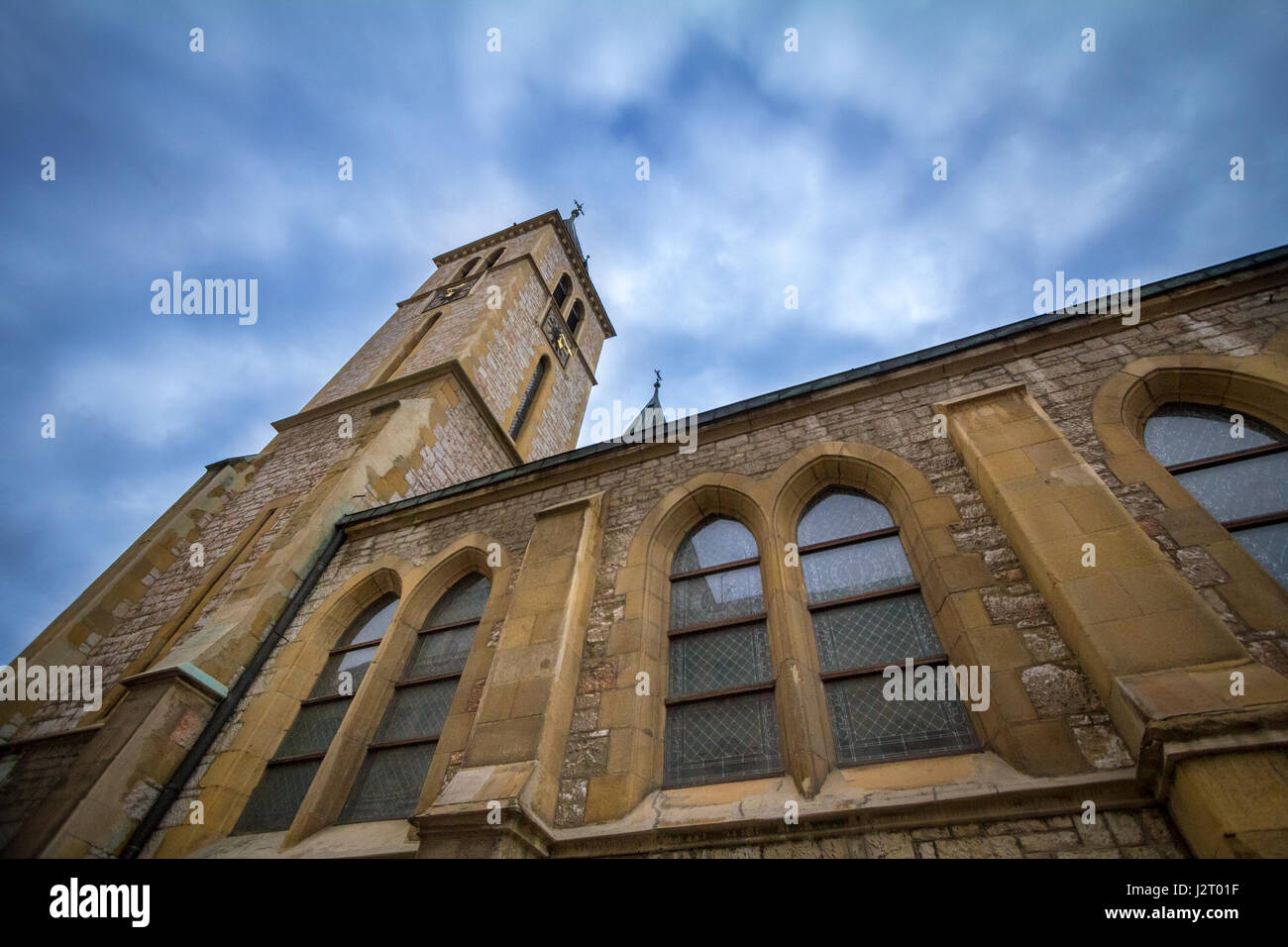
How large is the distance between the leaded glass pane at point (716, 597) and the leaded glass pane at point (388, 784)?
2619 millimetres

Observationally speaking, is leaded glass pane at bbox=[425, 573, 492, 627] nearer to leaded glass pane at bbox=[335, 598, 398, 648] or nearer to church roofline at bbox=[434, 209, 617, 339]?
leaded glass pane at bbox=[335, 598, 398, 648]

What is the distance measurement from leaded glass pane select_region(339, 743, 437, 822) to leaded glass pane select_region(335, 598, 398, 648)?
1632 mm

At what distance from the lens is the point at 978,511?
201 inches

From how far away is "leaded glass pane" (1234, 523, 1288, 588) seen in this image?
13.6 feet

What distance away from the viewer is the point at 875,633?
5039 mm

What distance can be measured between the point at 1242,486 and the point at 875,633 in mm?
2877

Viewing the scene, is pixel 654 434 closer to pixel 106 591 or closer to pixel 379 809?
pixel 379 809

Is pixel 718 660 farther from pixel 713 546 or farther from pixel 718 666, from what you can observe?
pixel 713 546

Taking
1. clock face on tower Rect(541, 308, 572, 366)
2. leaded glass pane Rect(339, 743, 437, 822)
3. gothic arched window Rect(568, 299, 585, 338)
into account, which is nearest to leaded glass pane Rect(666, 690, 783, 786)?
leaded glass pane Rect(339, 743, 437, 822)

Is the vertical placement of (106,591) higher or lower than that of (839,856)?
higher

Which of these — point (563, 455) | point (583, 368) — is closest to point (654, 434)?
point (563, 455)

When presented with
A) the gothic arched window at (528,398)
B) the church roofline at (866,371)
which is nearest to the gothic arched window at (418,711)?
the church roofline at (866,371)

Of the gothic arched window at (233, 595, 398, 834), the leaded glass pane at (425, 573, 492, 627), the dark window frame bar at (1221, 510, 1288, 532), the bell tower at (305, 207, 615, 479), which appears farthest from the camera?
the bell tower at (305, 207, 615, 479)
